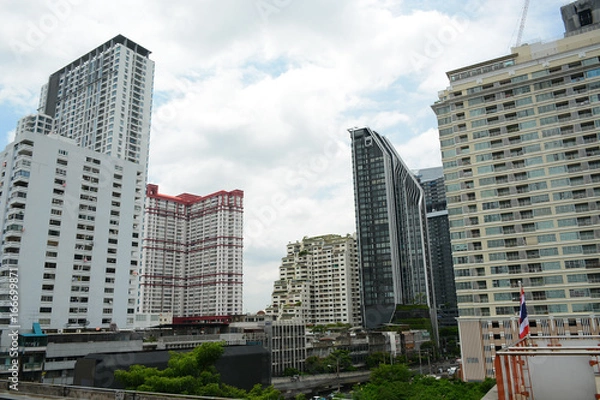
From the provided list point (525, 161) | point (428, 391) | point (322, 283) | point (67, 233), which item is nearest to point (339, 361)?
point (525, 161)

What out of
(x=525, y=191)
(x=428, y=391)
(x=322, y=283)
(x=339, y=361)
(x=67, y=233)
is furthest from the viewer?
(x=322, y=283)

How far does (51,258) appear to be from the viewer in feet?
206

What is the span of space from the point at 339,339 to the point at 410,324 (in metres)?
37.1

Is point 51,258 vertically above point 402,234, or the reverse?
point 402,234

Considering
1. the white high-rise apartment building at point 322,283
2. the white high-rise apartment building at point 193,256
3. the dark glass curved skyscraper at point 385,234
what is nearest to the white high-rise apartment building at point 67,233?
the white high-rise apartment building at point 322,283

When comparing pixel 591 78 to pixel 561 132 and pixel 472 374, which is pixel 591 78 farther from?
pixel 472 374

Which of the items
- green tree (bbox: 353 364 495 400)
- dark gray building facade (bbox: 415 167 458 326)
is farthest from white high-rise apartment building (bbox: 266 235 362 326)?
green tree (bbox: 353 364 495 400)

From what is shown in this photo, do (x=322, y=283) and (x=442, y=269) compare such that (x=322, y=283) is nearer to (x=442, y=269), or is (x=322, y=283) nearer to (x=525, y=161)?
(x=442, y=269)

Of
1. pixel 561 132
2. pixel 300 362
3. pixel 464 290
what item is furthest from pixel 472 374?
pixel 300 362

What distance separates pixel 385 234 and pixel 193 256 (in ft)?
246

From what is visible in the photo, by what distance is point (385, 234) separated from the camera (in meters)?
136

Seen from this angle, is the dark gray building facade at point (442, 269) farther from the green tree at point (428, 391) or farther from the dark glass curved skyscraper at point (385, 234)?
the green tree at point (428, 391)

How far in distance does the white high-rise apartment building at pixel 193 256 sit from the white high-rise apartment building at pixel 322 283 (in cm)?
1923

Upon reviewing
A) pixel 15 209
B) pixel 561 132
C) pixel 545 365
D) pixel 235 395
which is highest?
pixel 561 132
